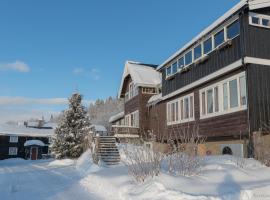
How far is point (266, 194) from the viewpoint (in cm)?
686

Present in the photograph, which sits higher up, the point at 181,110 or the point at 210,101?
the point at 210,101

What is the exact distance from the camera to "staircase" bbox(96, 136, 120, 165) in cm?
1785

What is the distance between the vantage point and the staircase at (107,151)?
1785 centimetres

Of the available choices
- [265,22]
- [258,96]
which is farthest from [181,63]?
[258,96]

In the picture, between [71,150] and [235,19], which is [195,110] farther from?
[71,150]

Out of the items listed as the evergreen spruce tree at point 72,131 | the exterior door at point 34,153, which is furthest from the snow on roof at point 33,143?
the evergreen spruce tree at point 72,131

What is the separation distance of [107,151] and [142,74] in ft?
33.0

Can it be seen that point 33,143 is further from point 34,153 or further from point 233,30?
point 233,30

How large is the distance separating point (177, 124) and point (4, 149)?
130 feet

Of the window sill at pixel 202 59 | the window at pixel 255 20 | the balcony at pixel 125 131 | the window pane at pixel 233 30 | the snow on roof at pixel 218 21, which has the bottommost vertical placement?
the balcony at pixel 125 131

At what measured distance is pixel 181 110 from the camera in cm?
1855

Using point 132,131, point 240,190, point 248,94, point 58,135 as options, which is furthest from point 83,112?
point 240,190

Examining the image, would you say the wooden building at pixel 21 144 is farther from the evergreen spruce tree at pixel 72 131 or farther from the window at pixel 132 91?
the window at pixel 132 91

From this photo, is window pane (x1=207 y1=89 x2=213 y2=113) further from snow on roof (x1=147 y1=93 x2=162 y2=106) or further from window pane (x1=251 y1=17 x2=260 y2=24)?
snow on roof (x1=147 y1=93 x2=162 y2=106)
